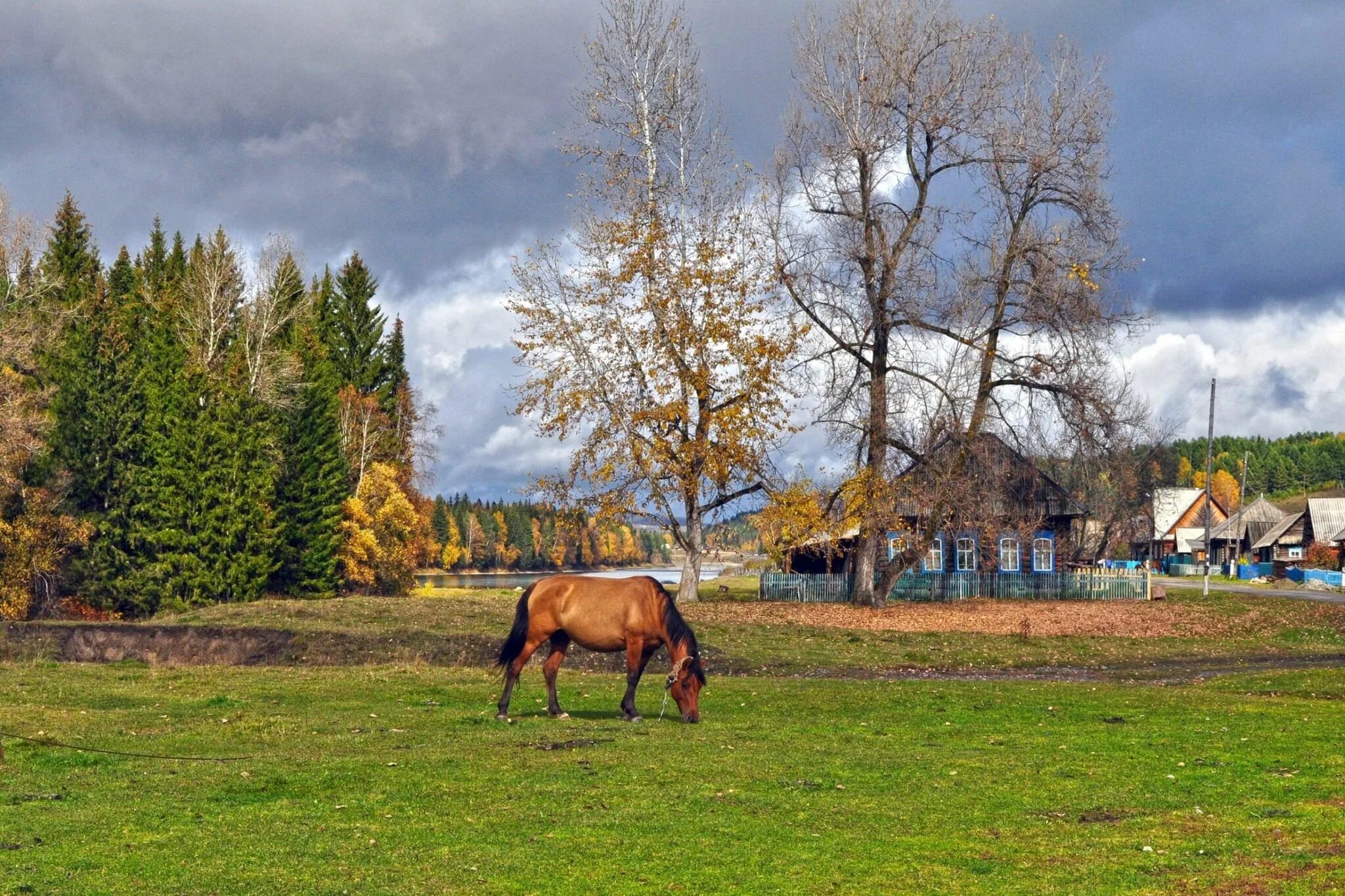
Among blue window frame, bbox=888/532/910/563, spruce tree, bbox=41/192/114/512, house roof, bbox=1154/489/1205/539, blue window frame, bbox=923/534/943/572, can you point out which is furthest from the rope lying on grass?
house roof, bbox=1154/489/1205/539

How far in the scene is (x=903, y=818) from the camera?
39.2ft

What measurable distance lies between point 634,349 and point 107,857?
40.6 meters

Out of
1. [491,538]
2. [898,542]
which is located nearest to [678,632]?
[898,542]

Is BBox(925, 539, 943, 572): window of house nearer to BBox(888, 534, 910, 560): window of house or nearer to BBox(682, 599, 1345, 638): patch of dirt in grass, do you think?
BBox(888, 534, 910, 560): window of house

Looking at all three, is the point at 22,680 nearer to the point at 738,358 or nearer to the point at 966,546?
the point at 738,358

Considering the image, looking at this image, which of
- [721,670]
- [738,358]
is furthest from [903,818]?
[738,358]

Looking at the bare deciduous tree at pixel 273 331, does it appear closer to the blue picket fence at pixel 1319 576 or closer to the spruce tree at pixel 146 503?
the spruce tree at pixel 146 503

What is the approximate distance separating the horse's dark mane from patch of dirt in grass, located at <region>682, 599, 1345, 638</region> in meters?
21.7

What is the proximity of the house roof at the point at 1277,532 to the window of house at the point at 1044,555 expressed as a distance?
2220 inches

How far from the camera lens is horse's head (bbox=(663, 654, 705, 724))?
19.0 metres

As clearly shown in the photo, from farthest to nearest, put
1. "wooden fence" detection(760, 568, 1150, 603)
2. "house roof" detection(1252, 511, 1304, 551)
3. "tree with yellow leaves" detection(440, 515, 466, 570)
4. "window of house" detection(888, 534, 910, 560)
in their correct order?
1. "tree with yellow leaves" detection(440, 515, 466, 570)
2. "house roof" detection(1252, 511, 1304, 551)
3. "wooden fence" detection(760, 568, 1150, 603)
4. "window of house" detection(888, 534, 910, 560)

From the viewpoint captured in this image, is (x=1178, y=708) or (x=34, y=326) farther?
(x=34, y=326)

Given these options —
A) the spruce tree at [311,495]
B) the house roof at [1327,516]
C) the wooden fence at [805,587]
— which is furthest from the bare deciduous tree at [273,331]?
the house roof at [1327,516]

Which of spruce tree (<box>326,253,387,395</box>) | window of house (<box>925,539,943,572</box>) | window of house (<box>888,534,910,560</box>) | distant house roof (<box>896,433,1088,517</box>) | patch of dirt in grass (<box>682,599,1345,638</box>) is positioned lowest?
patch of dirt in grass (<box>682,599,1345,638</box>)
